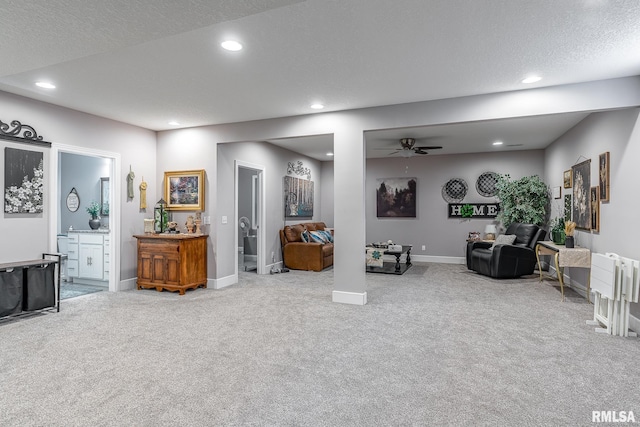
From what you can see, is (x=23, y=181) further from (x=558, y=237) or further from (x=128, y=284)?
(x=558, y=237)

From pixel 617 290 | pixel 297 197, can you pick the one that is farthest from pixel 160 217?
pixel 617 290

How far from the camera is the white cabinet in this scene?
18.1 ft

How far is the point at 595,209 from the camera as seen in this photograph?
4559mm

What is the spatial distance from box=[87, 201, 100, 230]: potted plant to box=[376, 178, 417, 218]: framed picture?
6020mm

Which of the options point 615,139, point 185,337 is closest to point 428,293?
point 615,139

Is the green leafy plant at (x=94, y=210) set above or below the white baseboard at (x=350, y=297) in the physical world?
above

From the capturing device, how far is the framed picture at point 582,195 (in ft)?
16.0

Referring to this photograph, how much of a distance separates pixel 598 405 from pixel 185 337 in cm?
319

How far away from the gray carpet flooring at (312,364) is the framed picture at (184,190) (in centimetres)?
161

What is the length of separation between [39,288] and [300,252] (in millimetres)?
4184

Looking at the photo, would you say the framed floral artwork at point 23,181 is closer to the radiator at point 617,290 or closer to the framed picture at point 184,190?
the framed picture at point 184,190

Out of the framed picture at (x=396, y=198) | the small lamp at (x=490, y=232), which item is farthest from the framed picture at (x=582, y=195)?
the framed picture at (x=396, y=198)

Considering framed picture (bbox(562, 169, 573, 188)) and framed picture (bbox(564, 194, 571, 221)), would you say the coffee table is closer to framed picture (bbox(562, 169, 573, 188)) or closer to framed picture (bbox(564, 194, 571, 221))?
framed picture (bbox(564, 194, 571, 221))

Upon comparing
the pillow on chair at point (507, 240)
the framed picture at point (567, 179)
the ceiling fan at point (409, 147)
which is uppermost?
the ceiling fan at point (409, 147)
